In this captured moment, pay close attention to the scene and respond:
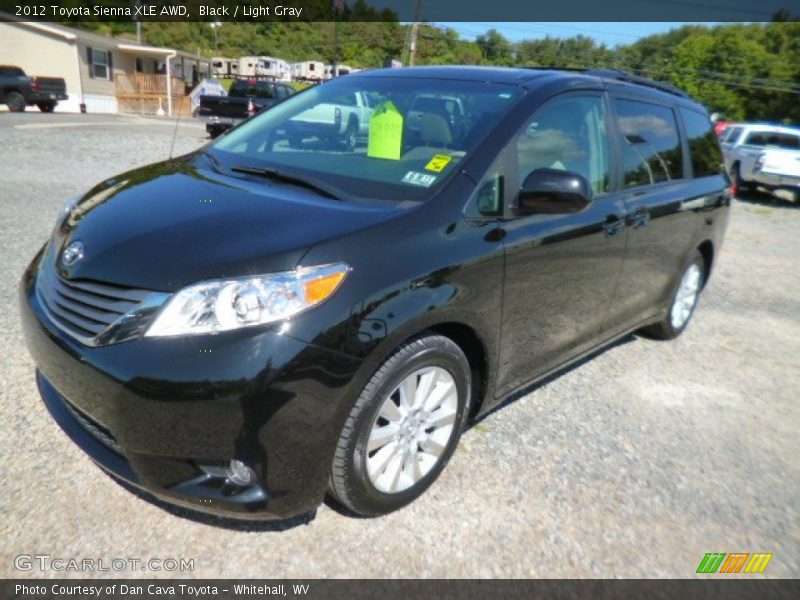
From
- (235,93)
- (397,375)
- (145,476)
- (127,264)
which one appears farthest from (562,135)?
(235,93)

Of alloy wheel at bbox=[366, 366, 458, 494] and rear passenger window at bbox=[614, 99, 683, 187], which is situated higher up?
rear passenger window at bbox=[614, 99, 683, 187]

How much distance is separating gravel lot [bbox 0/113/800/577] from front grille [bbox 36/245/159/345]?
75 cm

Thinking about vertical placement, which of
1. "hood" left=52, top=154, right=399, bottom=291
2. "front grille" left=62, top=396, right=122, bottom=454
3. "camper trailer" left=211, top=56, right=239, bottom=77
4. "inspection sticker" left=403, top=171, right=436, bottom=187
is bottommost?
"front grille" left=62, top=396, right=122, bottom=454

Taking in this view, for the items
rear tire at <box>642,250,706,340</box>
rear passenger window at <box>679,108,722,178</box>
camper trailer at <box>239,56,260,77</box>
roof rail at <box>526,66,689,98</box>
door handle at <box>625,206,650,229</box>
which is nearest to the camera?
door handle at <box>625,206,650,229</box>

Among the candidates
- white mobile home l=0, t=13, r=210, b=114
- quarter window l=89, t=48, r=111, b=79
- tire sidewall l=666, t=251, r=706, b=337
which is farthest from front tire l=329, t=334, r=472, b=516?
quarter window l=89, t=48, r=111, b=79

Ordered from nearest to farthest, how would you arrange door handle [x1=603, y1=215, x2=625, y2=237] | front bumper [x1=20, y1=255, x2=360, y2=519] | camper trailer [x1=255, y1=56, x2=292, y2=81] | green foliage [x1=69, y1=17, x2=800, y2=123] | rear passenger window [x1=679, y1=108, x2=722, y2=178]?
front bumper [x1=20, y1=255, x2=360, y2=519]
door handle [x1=603, y1=215, x2=625, y2=237]
rear passenger window [x1=679, y1=108, x2=722, y2=178]
green foliage [x1=69, y1=17, x2=800, y2=123]
camper trailer [x1=255, y1=56, x2=292, y2=81]

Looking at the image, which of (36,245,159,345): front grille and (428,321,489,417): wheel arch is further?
(428,321,489,417): wheel arch

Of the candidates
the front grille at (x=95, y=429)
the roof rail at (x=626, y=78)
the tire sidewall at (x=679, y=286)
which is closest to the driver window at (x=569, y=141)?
the roof rail at (x=626, y=78)

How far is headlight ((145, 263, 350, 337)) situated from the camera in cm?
196

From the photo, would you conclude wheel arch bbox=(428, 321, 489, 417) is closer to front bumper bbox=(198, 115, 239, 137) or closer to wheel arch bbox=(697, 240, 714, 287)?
wheel arch bbox=(697, 240, 714, 287)

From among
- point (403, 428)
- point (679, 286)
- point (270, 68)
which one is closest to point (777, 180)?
point (679, 286)

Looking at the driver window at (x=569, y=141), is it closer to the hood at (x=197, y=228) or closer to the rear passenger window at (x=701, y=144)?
the hood at (x=197, y=228)

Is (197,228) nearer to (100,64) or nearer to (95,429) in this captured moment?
(95,429)

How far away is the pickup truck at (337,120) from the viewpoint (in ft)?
10.1
